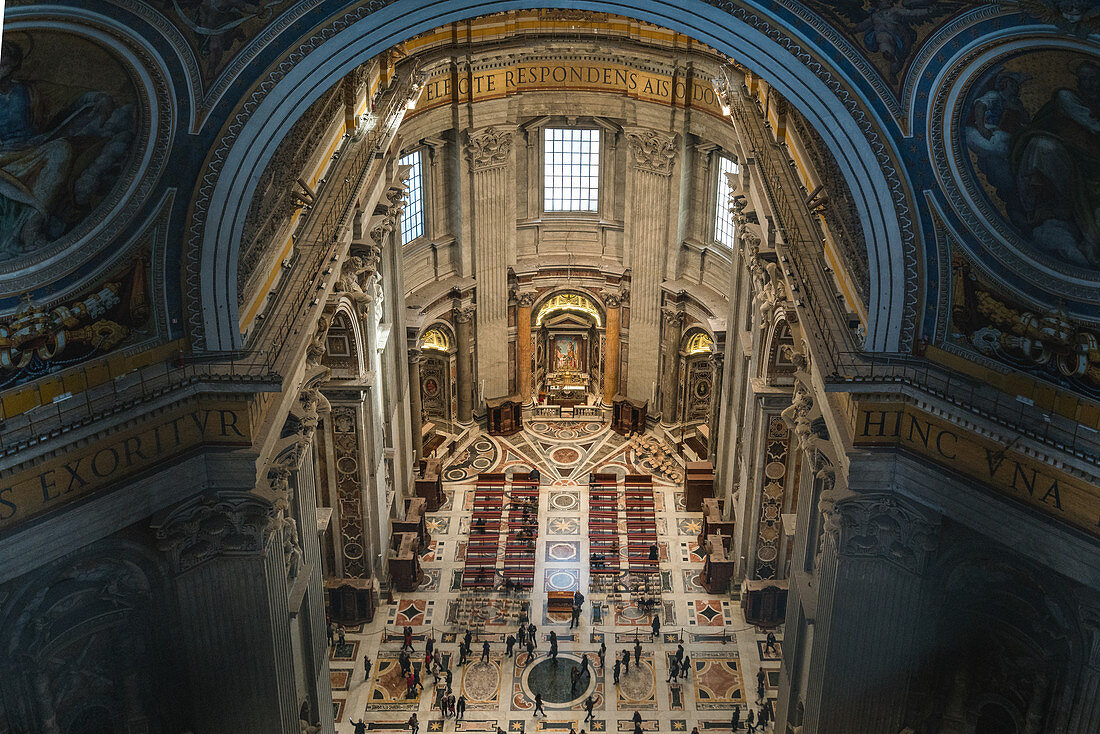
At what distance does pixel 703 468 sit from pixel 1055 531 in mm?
20223

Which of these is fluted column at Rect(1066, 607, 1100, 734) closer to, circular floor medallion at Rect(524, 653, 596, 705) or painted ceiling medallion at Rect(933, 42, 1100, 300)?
painted ceiling medallion at Rect(933, 42, 1100, 300)

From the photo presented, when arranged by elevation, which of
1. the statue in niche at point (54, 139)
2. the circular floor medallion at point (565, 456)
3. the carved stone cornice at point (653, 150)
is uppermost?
the statue in niche at point (54, 139)

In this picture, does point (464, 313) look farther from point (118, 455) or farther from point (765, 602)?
point (118, 455)

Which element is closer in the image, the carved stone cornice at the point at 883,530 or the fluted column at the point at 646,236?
the carved stone cornice at the point at 883,530

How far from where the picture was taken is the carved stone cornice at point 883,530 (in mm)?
20016

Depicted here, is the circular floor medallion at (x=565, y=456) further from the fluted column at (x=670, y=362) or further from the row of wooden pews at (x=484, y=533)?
the fluted column at (x=670, y=362)

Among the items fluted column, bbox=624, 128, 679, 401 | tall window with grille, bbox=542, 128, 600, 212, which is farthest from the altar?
tall window with grille, bbox=542, 128, 600, 212

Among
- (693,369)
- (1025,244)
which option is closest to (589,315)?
(693,369)

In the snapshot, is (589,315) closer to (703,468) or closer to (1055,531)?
(703,468)

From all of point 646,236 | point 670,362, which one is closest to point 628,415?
point 670,362

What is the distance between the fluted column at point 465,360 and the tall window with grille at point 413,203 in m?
3.46

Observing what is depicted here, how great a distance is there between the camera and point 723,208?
3850 cm

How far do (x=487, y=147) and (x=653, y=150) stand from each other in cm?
570

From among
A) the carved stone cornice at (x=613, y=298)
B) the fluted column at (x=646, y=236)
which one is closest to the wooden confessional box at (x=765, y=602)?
the fluted column at (x=646, y=236)
